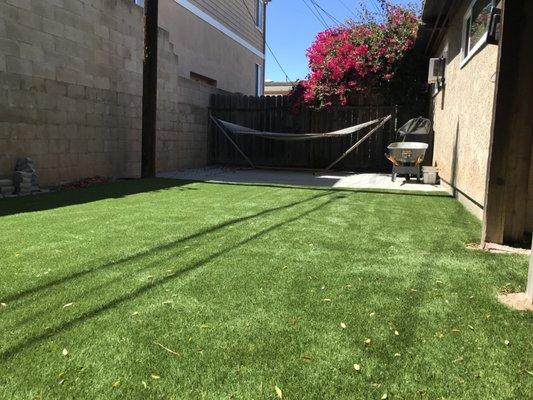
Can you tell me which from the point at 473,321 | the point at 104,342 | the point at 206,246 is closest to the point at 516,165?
the point at 473,321

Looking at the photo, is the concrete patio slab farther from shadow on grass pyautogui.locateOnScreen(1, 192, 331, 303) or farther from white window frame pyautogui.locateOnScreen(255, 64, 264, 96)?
white window frame pyautogui.locateOnScreen(255, 64, 264, 96)

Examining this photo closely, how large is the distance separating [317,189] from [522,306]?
211 inches

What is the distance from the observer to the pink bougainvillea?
1079cm

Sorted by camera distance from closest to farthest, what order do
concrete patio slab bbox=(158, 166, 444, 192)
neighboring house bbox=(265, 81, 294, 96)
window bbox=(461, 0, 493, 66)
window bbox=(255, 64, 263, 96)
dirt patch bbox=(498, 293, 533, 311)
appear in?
1. dirt patch bbox=(498, 293, 533, 311)
2. window bbox=(461, 0, 493, 66)
3. concrete patio slab bbox=(158, 166, 444, 192)
4. window bbox=(255, 64, 263, 96)
5. neighboring house bbox=(265, 81, 294, 96)

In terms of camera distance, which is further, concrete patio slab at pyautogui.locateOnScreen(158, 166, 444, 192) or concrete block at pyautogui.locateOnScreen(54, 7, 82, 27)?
concrete patio slab at pyautogui.locateOnScreen(158, 166, 444, 192)

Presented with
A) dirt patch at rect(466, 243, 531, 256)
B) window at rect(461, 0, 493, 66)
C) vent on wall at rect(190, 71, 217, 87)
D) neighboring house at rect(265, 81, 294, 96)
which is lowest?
dirt patch at rect(466, 243, 531, 256)

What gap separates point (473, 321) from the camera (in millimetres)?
2359

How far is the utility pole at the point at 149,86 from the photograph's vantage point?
8852 millimetres

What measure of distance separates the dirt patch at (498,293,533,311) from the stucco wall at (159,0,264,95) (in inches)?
459

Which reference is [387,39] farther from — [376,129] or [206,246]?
[206,246]

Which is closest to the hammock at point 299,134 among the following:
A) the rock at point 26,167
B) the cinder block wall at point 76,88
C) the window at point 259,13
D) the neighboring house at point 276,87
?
the cinder block wall at point 76,88

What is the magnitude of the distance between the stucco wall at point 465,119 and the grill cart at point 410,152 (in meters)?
0.35

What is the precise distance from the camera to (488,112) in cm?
481

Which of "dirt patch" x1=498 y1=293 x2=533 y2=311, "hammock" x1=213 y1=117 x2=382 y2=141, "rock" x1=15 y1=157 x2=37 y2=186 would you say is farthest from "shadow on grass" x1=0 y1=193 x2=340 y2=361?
"hammock" x1=213 y1=117 x2=382 y2=141
